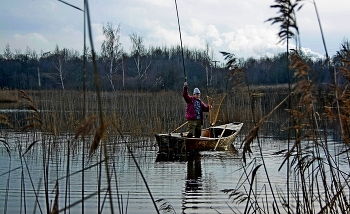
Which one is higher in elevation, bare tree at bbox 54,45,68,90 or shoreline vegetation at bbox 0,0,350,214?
bare tree at bbox 54,45,68,90

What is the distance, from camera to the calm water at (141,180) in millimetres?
7043

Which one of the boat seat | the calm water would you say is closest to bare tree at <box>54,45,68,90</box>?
the boat seat

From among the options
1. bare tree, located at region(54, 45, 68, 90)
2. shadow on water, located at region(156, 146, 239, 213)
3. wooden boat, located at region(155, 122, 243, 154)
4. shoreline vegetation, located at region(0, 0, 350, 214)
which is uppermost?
bare tree, located at region(54, 45, 68, 90)

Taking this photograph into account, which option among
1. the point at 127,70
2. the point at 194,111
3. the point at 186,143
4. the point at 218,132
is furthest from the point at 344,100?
the point at 127,70

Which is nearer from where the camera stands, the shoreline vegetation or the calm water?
the shoreline vegetation

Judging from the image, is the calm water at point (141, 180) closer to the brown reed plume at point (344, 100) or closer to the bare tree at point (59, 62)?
the brown reed plume at point (344, 100)

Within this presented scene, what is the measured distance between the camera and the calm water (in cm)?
704

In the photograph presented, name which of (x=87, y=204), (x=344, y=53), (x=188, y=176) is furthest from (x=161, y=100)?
(x=344, y=53)

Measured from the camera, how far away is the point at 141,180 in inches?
364

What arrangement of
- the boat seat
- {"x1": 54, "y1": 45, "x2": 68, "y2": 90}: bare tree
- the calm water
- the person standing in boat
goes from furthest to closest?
{"x1": 54, "y1": 45, "x2": 68, "y2": 90}: bare tree → the boat seat → the person standing in boat → the calm water

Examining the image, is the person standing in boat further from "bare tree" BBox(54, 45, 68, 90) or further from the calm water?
"bare tree" BBox(54, 45, 68, 90)

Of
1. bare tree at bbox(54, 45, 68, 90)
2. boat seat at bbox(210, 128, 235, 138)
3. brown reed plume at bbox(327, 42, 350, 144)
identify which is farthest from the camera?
bare tree at bbox(54, 45, 68, 90)

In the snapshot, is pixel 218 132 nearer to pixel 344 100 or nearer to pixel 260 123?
pixel 344 100

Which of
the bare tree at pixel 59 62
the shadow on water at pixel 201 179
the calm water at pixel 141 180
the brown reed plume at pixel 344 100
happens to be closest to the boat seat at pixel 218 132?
the shadow on water at pixel 201 179
